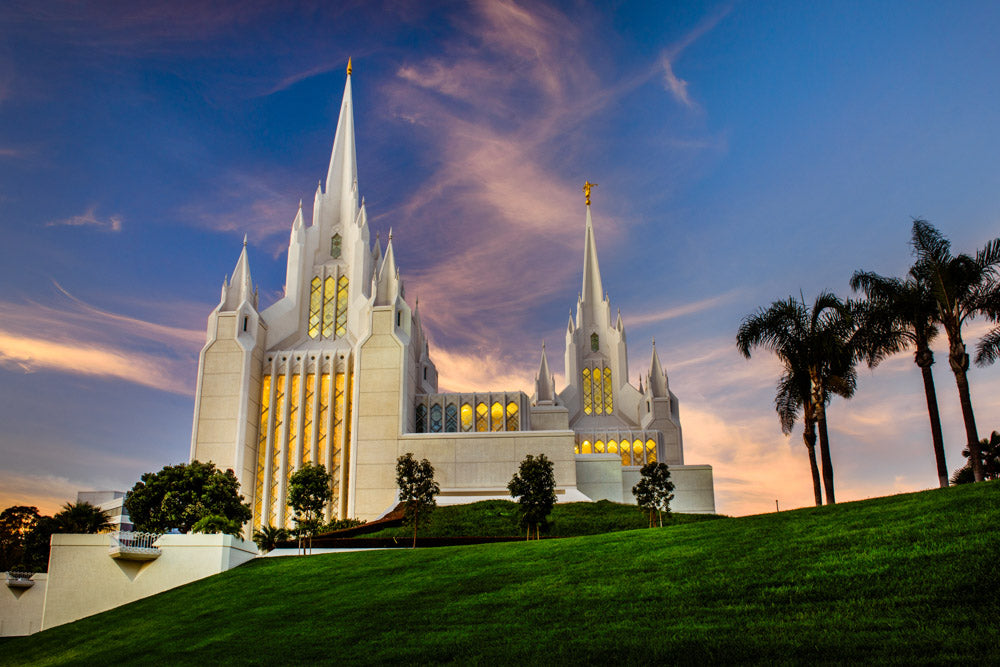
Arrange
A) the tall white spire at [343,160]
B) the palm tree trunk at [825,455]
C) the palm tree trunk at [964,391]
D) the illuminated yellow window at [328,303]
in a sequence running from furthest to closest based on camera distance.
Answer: the tall white spire at [343,160]
the illuminated yellow window at [328,303]
the palm tree trunk at [825,455]
the palm tree trunk at [964,391]

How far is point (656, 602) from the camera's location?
12.3 m

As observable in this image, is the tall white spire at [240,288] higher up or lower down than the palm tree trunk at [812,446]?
higher up

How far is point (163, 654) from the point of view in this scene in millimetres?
15828

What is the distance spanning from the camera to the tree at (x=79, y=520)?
44.0m

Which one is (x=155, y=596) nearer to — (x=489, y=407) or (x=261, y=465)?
(x=261, y=465)

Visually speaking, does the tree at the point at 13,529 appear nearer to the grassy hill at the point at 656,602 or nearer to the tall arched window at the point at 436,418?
the tall arched window at the point at 436,418

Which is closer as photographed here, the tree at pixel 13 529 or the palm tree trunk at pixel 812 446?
the palm tree trunk at pixel 812 446

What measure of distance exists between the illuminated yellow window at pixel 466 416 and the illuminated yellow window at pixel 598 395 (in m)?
18.0

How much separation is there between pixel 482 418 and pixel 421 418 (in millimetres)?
4468

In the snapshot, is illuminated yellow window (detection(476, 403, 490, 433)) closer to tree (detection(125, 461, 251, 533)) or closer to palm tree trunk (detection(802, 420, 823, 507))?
tree (detection(125, 461, 251, 533))

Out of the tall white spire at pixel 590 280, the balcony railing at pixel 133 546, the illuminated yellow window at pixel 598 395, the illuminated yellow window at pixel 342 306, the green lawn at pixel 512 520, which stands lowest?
the balcony railing at pixel 133 546

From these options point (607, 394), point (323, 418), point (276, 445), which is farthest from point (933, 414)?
point (607, 394)

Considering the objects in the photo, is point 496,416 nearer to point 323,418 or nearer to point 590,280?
point 323,418

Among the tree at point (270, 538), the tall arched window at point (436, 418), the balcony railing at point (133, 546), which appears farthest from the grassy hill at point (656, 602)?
the tall arched window at point (436, 418)
